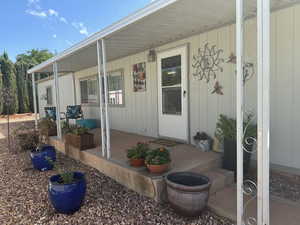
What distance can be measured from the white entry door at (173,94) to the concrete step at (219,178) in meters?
1.26

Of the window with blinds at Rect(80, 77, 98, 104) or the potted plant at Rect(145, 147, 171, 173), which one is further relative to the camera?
the window with blinds at Rect(80, 77, 98, 104)

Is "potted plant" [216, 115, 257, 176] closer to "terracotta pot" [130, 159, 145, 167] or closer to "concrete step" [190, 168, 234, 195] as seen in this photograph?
"concrete step" [190, 168, 234, 195]

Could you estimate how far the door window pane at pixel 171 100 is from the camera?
14.1 ft

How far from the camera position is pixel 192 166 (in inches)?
114

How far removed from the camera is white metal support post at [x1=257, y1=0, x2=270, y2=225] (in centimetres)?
162

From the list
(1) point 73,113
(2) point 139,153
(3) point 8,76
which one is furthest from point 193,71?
(3) point 8,76

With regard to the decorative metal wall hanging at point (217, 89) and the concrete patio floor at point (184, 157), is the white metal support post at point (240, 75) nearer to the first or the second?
the concrete patio floor at point (184, 157)

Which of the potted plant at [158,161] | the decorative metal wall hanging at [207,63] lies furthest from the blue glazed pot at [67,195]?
the decorative metal wall hanging at [207,63]

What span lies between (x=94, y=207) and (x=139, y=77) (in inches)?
136

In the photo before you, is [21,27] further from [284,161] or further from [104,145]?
[284,161]

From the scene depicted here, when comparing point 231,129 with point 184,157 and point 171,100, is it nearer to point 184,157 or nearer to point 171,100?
point 184,157

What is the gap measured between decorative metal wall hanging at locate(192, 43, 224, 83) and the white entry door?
26cm

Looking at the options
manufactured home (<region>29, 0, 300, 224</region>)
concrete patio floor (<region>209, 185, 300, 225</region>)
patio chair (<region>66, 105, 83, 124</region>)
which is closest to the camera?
concrete patio floor (<region>209, 185, 300, 225</region>)

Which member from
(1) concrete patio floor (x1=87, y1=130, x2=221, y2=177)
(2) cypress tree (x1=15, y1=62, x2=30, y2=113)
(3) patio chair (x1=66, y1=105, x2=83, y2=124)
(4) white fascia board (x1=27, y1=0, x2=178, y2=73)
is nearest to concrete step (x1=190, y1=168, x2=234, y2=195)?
(1) concrete patio floor (x1=87, y1=130, x2=221, y2=177)
